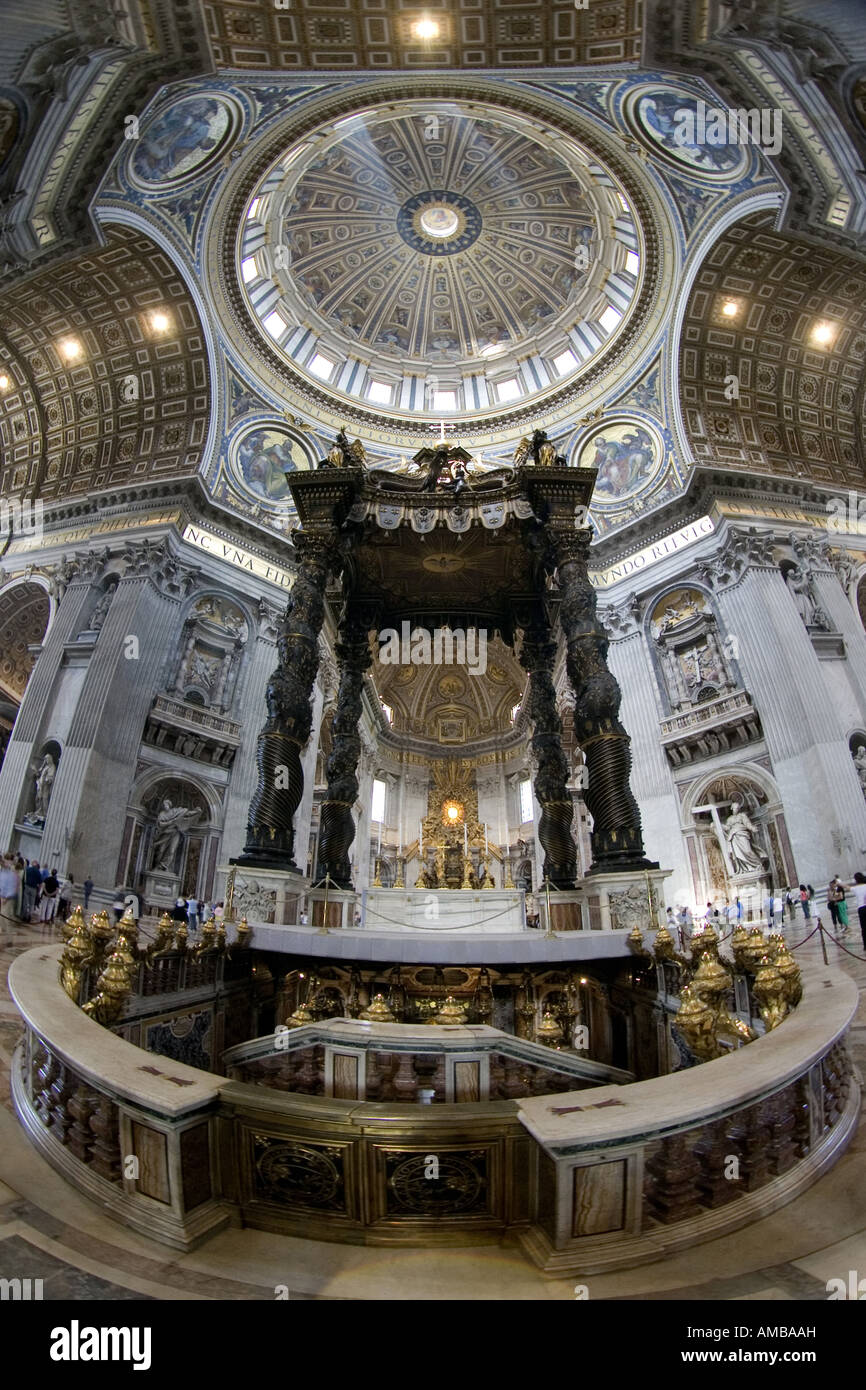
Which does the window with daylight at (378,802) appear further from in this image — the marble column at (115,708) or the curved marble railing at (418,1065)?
the curved marble railing at (418,1065)

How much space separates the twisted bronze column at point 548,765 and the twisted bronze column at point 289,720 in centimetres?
412

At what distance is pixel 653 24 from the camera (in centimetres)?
883

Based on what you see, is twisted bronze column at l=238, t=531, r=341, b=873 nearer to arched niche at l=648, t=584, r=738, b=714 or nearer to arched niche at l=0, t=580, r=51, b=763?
arched niche at l=648, t=584, r=738, b=714

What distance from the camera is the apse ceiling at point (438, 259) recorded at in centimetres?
1873

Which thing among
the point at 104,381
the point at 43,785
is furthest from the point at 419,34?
the point at 43,785

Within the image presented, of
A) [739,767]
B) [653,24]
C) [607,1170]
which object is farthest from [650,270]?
[607,1170]

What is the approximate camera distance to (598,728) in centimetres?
770

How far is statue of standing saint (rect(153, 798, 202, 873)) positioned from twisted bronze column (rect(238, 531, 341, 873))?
330 inches

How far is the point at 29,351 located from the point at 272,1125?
21547 millimetres

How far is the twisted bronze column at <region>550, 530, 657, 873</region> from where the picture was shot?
7.30m

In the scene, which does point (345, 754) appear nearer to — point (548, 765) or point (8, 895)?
point (548, 765)

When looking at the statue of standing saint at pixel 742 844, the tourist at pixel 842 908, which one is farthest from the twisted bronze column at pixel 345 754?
the statue of standing saint at pixel 742 844
